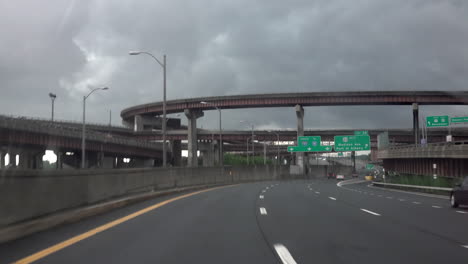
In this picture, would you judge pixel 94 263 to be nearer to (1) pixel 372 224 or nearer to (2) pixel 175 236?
(2) pixel 175 236

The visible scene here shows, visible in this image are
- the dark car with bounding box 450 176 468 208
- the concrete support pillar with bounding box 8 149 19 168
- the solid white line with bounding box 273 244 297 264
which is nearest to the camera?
the solid white line with bounding box 273 244 297 264

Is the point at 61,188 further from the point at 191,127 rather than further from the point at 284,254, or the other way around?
the point at 191,127

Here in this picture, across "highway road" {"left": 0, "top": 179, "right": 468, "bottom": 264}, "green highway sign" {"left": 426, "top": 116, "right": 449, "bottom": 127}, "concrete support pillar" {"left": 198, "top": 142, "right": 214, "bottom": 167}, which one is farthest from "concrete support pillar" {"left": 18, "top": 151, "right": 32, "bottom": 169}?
"highway road" {"left": 0, "top": 179, "right": 468, "bottom": 264}

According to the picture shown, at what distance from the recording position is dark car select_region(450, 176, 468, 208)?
1945 cm

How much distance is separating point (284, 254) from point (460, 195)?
549 inches

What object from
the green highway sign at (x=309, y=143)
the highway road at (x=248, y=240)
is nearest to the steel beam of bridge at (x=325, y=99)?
the green highway sign at (x=309, y=143)

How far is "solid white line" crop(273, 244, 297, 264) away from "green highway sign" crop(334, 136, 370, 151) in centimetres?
6435

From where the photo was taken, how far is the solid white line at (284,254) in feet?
26.1

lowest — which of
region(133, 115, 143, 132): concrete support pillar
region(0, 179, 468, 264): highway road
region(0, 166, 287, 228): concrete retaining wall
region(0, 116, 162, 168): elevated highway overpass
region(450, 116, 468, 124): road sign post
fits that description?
region(0, 179, 468, 264): highway road

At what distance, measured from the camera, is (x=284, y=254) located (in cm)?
859

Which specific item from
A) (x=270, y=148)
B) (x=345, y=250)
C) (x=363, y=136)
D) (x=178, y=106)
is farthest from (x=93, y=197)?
(x=270, y=148)

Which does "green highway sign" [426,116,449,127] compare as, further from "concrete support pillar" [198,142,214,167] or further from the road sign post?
"concrete support pillar" [198,142,214,167]

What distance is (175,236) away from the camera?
10.8 m

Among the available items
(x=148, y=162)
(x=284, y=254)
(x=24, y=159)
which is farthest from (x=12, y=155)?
(x=284, y=254)
